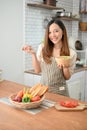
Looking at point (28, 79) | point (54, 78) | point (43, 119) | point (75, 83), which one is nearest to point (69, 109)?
point (43, 119)

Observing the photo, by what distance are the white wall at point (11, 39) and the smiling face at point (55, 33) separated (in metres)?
0.90

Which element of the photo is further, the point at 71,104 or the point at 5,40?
the point at 5,40

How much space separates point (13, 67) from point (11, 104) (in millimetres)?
1371

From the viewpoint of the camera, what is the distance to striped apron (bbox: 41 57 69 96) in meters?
2.03

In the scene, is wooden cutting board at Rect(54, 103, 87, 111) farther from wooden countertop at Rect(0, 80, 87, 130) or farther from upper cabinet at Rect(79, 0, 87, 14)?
upper cabinet at Rect(79, 0, 87, 14)

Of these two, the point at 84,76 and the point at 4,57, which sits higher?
the point at 4,57

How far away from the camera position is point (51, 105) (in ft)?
5.03

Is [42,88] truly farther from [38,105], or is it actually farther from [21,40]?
[21,40]

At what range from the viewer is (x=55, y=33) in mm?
1970

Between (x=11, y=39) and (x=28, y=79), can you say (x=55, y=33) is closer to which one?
(x=11, y=39)

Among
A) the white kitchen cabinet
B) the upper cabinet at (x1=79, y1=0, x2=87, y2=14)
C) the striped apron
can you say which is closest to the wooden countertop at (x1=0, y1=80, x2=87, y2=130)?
the striped apron

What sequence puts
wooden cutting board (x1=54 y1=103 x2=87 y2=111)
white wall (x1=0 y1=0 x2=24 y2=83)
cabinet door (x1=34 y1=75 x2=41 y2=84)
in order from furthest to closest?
cabinet door (x1=34 y1=75 x2=41 y2=84) < white wall (x1=0 y1=0 x2=24 y2=83) < wooden cutting board (x1=54 y1=103 x2=87 y2=111)

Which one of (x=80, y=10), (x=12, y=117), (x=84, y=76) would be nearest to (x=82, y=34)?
(x=80, y=10)

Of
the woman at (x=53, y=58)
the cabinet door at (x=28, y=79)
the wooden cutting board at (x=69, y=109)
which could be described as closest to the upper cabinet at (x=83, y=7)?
the cabinet door at (x=28, y=79)
